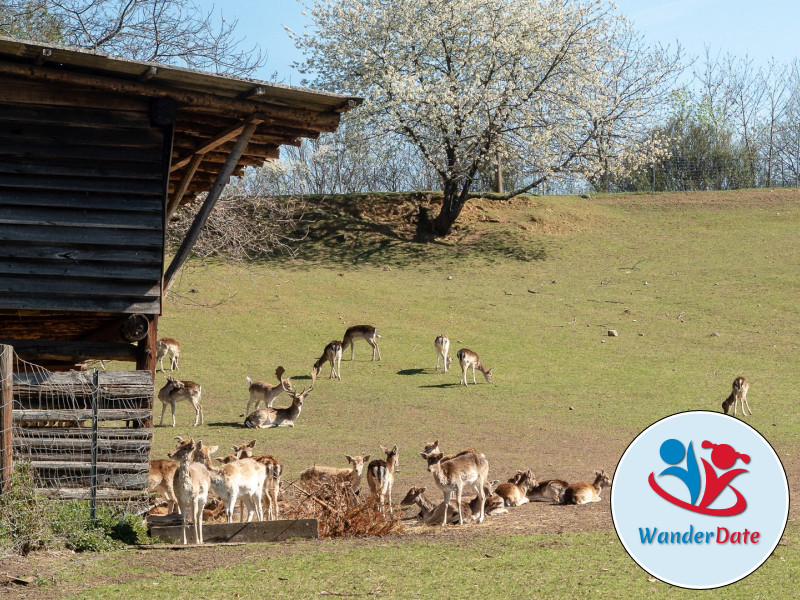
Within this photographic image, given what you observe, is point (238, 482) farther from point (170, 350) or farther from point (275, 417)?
point (170, 350)

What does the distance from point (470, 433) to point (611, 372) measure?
702 cm

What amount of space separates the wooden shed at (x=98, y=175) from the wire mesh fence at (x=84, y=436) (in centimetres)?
66

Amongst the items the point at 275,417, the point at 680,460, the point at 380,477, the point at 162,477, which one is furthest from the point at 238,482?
the point at 275,417

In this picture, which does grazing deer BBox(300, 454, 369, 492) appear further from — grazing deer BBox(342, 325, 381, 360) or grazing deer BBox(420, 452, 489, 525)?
grazing deer BBox(342, 325, 381, 360)

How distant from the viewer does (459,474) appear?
11.3 m

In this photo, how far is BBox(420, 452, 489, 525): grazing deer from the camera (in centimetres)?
1129

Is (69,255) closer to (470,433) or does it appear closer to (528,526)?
(528,526)

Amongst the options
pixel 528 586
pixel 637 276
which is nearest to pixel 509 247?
pixel 637 276

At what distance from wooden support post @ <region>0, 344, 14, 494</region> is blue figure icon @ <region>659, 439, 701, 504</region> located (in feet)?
18.7

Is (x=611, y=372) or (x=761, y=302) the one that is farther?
(x=761, y=302)

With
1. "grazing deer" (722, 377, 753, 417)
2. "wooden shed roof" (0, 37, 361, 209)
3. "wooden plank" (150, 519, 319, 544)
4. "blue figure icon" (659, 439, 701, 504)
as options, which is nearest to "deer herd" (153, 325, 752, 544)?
"wooden plank" (150, 519, 319, 544)

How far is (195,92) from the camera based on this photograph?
1010 cm

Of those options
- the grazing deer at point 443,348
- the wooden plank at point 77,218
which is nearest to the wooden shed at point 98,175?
the wooden plank at point 77,218

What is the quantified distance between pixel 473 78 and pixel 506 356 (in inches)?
654
